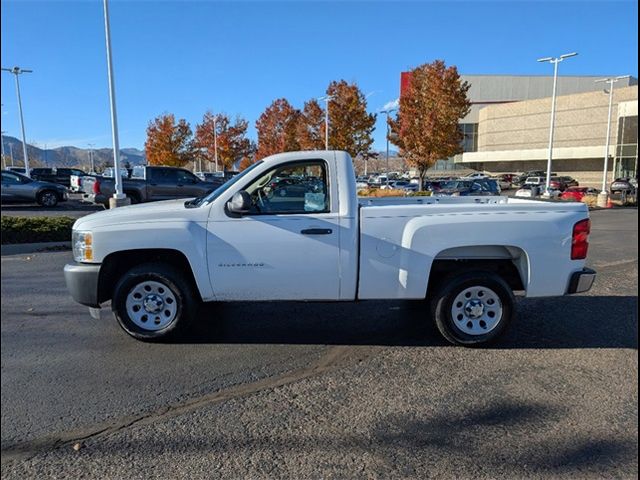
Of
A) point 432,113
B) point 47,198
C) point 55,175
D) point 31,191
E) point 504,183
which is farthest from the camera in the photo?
point 504,183

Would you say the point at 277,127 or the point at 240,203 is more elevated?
the point at 277,127

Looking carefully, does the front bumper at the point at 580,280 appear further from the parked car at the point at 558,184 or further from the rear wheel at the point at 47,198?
the parked car at the point at 558,184

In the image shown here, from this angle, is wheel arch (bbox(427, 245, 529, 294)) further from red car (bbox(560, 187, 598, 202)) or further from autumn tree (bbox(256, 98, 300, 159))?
autumn tree (bbox(256, 98, 300, 159))

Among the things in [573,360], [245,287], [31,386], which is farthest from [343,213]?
[31,386]

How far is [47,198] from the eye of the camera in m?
18.5

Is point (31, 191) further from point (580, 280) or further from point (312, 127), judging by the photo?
point (312, 127)

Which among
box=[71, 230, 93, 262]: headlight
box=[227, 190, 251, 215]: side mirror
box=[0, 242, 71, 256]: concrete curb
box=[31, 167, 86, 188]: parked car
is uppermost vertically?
box=[31, 167, 86, 188]: parked car

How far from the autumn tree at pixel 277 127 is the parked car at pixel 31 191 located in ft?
83.8

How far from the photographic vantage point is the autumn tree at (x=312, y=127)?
3597cm

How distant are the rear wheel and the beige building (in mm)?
50597

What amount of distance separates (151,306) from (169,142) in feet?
137

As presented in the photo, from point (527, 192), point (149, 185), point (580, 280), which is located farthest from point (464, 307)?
point (527, 192)

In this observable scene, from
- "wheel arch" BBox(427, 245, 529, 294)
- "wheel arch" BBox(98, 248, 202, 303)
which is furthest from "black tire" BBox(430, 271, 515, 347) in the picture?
"wheel arch" BBox(98, 248, 202, 303)

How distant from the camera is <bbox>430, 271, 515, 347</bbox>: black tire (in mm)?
4500
